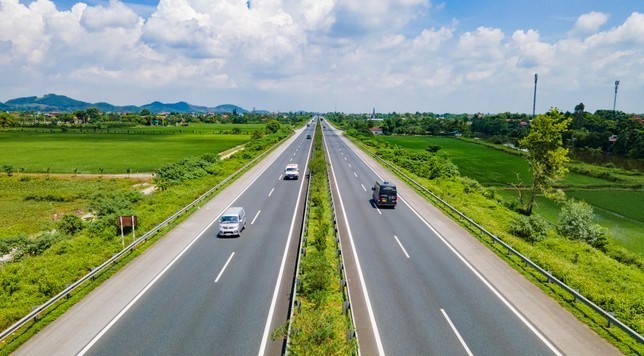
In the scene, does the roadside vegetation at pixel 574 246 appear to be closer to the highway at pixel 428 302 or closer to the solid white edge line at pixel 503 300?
the solid white edge line at pixel 503 300

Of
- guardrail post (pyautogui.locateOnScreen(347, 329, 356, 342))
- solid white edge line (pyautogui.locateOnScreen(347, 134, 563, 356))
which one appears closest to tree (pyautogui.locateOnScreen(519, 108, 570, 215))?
solid white edge line (pyautogui.locateOnScreen(347, 134, 563, 356))

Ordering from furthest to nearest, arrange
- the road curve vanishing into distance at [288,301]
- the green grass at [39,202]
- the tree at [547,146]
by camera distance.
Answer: the tree at [547,146]
the green grass at [39,202]
the road curve vanishing into distance at [288,301]

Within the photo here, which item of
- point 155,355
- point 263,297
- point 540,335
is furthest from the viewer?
point 263,297

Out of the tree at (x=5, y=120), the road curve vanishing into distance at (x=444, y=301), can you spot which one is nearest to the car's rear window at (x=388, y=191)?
the road curve vanishing into distance at (x=444, y=301)

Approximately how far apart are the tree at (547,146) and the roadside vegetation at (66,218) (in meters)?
35.3

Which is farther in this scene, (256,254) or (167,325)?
(256,254)

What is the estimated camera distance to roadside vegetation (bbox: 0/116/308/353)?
63.5ft

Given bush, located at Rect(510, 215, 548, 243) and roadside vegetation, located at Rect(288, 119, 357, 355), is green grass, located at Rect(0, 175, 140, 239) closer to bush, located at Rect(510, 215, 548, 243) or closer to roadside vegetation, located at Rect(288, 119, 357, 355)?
roadside vegetation, located at Rect(288, 119, 357, 355)

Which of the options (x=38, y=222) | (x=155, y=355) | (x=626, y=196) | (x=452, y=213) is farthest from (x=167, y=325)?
(x=626, y=196)

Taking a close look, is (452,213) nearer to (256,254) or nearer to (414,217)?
(414,217)

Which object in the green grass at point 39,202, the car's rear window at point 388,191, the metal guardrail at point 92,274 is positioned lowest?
the green grass at point 39,202

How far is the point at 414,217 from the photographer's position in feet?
114

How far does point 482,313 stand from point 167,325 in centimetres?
1321

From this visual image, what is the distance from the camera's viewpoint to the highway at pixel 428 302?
15188 mm
